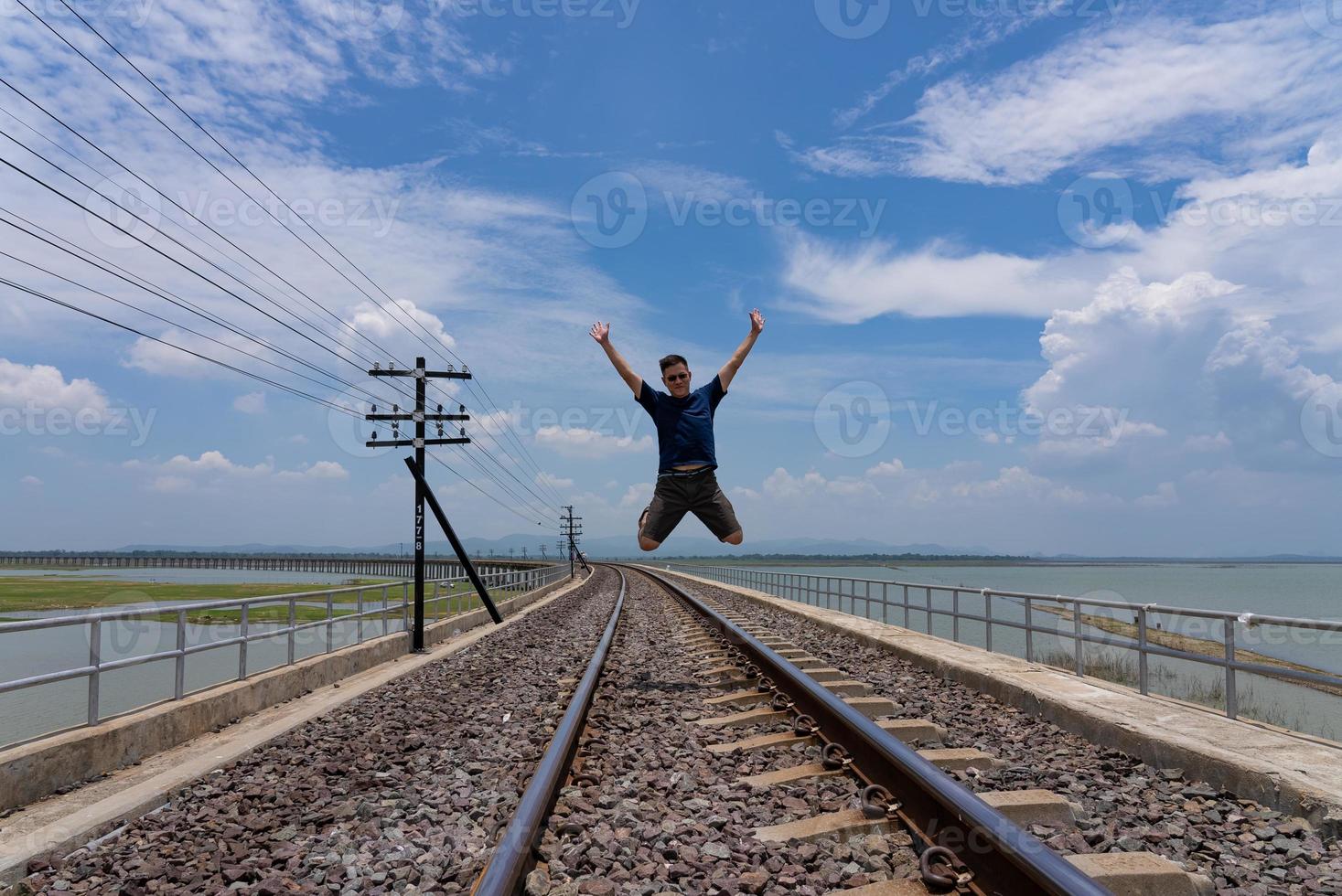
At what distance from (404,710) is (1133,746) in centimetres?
596

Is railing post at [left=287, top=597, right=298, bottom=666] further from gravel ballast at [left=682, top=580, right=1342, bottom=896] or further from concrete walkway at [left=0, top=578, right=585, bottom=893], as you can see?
gravel ballast at [left=682, top=580, right=1342, bottom=896]

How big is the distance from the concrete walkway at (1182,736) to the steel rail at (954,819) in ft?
5.83

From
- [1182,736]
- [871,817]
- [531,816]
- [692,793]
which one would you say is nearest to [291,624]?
[692,793]

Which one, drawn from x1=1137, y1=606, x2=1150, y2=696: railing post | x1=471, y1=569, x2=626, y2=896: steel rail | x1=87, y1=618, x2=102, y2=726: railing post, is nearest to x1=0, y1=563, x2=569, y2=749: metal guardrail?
x1=87, y1=618, x2=102, y2=726: railing post

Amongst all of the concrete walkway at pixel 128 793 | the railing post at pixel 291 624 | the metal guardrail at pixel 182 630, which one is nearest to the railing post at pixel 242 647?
the metal guardrail at pixel 182 630

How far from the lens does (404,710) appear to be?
8.22 meters

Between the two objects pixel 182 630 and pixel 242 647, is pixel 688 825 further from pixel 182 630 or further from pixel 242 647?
pixel 242 647

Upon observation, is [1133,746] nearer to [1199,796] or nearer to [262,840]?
[1199,796]

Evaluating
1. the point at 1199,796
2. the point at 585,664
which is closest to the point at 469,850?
the point at 1199,796

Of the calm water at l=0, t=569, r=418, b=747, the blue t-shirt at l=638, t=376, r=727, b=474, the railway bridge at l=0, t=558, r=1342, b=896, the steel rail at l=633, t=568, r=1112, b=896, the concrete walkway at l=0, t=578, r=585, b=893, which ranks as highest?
the blue t-shirt at l=638, t=376, r=727, b=474

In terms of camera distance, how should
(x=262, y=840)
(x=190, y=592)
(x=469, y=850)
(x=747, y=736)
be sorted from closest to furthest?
(x=469, y=850) → (x=262, y=840) → (x=747, y=736) → (x=190, y=592)

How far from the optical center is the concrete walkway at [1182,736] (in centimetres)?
429

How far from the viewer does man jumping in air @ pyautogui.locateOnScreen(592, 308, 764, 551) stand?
283 inches

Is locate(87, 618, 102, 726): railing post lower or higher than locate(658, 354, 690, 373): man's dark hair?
lower
